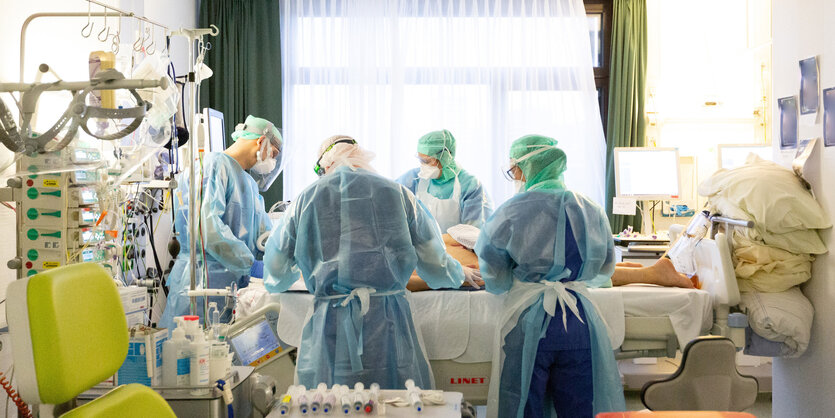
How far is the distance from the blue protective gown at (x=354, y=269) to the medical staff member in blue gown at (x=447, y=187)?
146 cm

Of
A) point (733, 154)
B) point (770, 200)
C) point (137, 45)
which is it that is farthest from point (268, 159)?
point (733, 154)

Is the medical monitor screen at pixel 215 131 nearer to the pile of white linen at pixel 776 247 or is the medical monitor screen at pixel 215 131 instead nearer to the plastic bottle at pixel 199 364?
the plastic bottle at pixel 199 364

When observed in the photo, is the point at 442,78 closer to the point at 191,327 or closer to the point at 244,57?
the point at 244,57

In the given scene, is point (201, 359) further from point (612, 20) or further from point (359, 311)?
point (612, 20)

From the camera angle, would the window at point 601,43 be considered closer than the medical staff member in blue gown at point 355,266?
No

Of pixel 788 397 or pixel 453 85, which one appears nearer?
pixel 788 397

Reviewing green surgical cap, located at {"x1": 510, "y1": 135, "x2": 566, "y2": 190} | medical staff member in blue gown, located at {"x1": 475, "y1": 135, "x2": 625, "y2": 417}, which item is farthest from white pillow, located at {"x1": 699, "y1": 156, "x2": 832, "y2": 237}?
green surgical cap, located at {"x1": 510, "y1": 135, "x2": 566, "y2": 190}

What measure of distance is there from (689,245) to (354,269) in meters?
1.65

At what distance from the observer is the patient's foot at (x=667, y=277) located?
10.0ft

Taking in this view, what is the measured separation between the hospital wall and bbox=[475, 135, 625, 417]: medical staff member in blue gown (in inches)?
37.1

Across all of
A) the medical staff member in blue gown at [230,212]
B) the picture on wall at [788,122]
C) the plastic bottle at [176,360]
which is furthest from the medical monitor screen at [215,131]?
the picture on wall at [788,122]

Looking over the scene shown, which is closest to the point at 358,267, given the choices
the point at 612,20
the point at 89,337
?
the point at 89,337

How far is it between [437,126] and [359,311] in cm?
308

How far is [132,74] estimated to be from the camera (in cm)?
246
